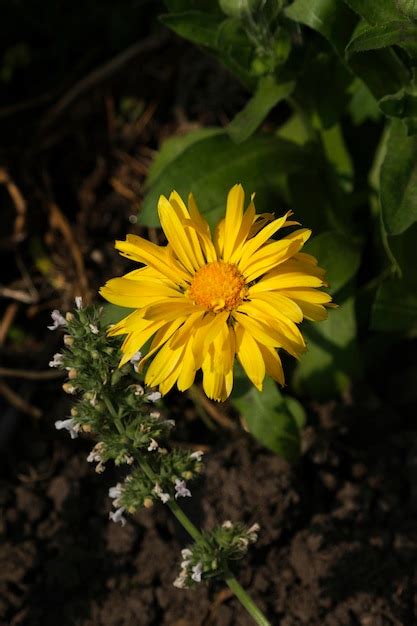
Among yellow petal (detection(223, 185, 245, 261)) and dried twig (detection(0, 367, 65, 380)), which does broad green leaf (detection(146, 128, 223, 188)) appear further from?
yellow petal (detection(223, 185, 245, 261))

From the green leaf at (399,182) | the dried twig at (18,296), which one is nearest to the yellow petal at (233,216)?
the green leaf at (399,182)

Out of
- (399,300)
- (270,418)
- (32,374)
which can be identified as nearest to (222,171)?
(399,300)

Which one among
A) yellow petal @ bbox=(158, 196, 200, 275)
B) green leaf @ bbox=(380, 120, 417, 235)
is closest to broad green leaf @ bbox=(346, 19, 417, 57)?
Answer: green leaf @ bbox=(380, 120, 417, 235)

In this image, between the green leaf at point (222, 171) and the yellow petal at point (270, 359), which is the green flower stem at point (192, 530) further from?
the green leaf at point (222, 171)

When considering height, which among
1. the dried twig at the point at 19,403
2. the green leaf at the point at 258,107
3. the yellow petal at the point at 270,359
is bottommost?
the dried twig at the point at 19,403

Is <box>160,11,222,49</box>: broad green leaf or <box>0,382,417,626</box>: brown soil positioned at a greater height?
<box>160,11,222,49</box>: broad green leaf

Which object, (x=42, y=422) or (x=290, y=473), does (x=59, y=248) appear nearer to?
(x=42, y=422)

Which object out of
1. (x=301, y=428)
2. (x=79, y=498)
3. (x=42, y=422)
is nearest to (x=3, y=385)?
(x=42, y=422)
